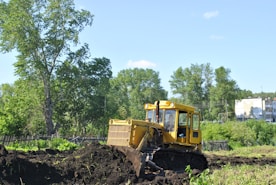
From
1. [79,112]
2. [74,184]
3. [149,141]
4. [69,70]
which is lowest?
[74,184]

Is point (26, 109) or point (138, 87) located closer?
point (26, 109)

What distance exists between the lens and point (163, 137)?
16031mm

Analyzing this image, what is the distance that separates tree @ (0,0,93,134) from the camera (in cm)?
3872

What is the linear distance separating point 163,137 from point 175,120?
832 millimetres

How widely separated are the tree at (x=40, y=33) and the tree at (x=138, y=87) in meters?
38.2

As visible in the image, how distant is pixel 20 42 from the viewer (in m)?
38.7

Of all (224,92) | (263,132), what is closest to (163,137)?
(263,132)

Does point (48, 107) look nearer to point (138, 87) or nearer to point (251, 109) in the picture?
point (138, 87)

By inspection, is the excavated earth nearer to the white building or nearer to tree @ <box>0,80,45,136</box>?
tree @ <box>0,80,45,136</box>

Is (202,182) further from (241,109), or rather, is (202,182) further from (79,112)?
(241,109)

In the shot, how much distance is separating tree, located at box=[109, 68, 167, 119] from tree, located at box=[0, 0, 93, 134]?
38.2 meters

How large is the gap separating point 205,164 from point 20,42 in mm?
27258

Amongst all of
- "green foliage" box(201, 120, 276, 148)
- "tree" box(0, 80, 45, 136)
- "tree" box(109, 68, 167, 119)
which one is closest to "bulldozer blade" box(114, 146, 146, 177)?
"tree" box(0, 80, 45, 136)

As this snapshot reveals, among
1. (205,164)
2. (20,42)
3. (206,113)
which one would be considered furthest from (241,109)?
(205,164)
